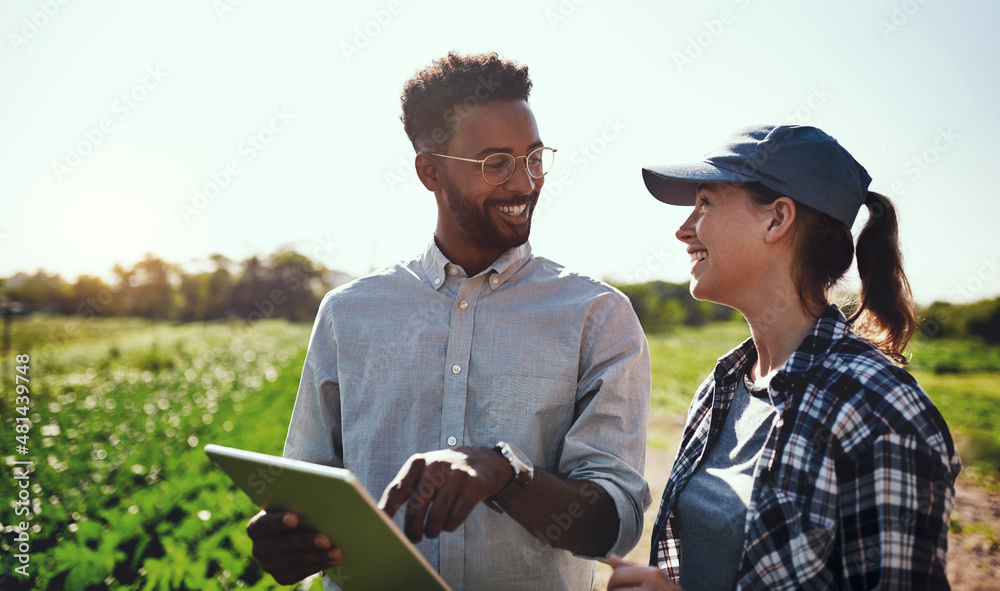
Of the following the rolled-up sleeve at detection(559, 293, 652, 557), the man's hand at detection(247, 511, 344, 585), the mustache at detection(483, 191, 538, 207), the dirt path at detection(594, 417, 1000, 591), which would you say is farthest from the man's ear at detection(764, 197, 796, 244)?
the dirt path at detection(594, 417, 1000, 591)

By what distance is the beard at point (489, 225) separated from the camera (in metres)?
2.22

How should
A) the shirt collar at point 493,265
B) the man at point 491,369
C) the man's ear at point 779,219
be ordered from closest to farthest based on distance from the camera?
the man's ear at point 779,219, the man at point 491,369, the shirt collar at point 493,265

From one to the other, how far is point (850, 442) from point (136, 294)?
1696 inches

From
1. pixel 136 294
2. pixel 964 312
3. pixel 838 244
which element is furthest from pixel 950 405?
pixel 136 294

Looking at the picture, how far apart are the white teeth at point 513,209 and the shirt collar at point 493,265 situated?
127 millimetres

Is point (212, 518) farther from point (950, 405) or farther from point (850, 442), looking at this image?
point (950, 405)

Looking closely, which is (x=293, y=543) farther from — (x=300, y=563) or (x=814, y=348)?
(x=814, y=348)

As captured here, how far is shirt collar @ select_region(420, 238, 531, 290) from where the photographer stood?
220 cm

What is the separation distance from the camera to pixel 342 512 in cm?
128

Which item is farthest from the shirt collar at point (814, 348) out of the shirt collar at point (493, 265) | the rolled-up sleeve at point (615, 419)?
the shirt collar at point (493, 265)

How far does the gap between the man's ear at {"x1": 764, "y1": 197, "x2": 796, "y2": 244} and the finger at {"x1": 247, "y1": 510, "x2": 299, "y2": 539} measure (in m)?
1.51

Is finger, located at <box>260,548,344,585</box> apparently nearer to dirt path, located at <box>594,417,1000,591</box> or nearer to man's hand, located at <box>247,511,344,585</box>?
man's hand, located at <box>247,511,344,585</box>

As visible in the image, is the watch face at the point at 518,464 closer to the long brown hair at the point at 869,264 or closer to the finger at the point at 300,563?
the finger at the point at 300,563

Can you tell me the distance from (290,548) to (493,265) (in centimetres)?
112
